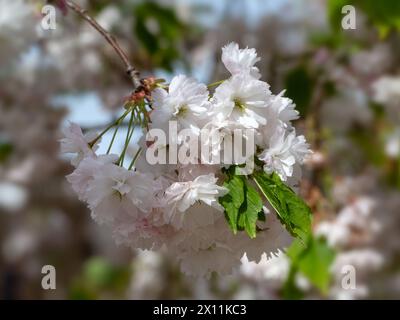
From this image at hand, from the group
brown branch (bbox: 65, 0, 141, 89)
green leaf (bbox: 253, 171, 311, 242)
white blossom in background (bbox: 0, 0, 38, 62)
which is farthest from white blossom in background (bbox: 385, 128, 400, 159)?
green leaf (bbox: 253, 171, 311, 242)

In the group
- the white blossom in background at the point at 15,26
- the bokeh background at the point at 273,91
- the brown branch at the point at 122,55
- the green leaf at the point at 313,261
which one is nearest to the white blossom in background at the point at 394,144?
the bokeh background at the point at 273,91

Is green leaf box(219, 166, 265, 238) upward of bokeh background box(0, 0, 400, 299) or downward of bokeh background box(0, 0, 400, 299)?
downward

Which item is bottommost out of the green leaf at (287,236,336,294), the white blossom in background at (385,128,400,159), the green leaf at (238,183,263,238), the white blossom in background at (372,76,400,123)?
the green leaf at (238,183,263,238)

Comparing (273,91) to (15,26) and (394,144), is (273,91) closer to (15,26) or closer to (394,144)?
(394,144)

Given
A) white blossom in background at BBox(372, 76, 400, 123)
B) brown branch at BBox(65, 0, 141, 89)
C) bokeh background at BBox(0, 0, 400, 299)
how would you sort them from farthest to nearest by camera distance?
white blossom in background at BBox(372, 76, 400, 123)
bokeh background at BBox(0, 0, 400, 299)
brown branch at BBox(65, 0, 141, 89)

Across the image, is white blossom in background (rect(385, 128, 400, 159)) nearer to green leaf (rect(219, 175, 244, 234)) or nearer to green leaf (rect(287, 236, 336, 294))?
green leaf (rect(287, 236, 336, 294))

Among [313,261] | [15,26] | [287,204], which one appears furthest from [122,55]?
[15,26]
